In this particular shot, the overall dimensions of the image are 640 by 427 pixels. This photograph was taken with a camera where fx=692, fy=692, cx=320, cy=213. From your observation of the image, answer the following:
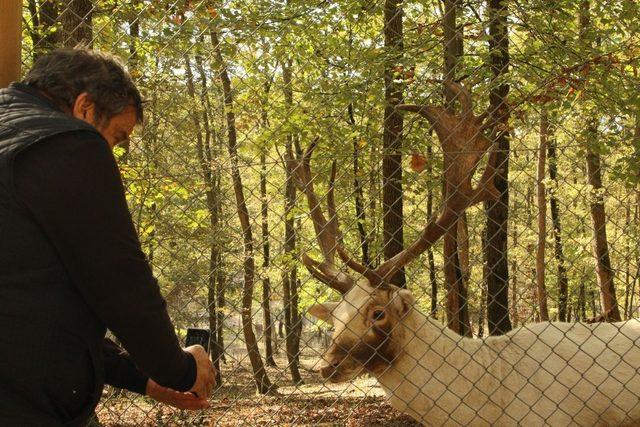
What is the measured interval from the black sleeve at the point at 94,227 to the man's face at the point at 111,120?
281 millimetres

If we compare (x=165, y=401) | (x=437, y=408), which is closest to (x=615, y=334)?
(x=437, y=408)

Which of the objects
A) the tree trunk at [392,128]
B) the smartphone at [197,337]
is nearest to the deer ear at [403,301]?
the smartphone at [197,337]

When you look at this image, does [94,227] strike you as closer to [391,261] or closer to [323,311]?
[391,261]

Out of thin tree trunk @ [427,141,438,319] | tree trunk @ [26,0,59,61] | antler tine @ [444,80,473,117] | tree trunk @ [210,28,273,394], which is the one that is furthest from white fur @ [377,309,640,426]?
tree trunk @ [26,0,59,61]

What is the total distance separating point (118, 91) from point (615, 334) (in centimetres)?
471

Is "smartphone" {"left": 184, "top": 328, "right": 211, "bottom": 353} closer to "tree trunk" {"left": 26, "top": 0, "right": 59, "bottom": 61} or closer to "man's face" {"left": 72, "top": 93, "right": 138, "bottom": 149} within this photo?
"man's face" {"left": 72, "top": 93, "right": 138, "bottom": 149}

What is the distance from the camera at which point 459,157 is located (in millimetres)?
5098

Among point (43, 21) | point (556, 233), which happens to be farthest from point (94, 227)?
point (556, 233)

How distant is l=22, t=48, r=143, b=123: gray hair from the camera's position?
212cm

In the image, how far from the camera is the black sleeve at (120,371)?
2559 millimetres

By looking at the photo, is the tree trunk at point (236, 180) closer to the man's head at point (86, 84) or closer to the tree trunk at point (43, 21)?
the man's head at point (86, 84)

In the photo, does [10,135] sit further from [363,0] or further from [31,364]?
[363,0]

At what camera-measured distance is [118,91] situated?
219 centimetres

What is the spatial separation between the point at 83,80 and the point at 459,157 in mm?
3447
